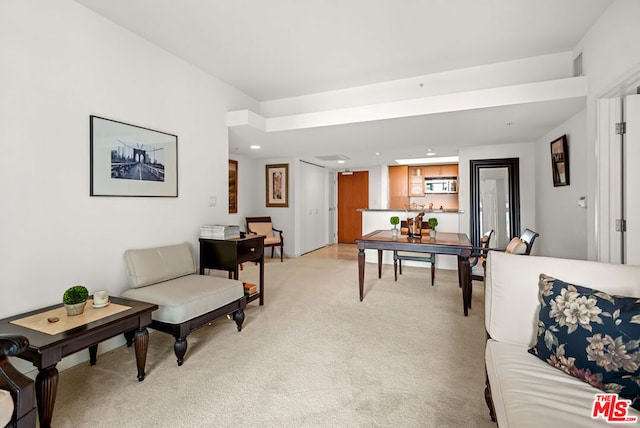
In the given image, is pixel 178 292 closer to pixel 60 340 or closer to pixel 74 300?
pixel 74 300

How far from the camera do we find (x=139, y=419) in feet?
5.19

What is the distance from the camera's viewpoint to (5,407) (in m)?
1.09

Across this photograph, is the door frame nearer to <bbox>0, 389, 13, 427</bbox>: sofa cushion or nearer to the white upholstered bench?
the white upholstered bench

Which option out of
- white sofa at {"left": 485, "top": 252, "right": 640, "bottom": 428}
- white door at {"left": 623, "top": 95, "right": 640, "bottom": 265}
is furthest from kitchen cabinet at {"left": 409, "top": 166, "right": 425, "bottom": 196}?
white sofa at {"left": 485, "top": 252, "right": 640, "bottom": 428}

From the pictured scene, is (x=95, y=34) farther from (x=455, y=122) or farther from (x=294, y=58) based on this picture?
(x=455, y=122)

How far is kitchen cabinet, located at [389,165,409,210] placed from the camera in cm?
830

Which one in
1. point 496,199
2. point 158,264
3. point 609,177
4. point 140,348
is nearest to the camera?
point 140,348

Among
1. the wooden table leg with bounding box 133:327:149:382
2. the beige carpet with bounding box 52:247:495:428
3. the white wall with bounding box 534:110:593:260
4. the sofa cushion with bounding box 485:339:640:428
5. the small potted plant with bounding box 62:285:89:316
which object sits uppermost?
the white wall with bounding box 534:110:593:260

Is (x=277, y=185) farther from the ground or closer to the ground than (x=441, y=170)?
closer to the ground

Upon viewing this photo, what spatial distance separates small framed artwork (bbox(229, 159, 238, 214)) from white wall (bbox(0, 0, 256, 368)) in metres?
2.59

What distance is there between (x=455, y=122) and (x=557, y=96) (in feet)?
3.09

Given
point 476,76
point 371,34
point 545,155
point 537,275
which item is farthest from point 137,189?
point 545,155

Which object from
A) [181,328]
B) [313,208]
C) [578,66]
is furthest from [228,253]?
[313,208]

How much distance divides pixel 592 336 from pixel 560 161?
310 centimetres
